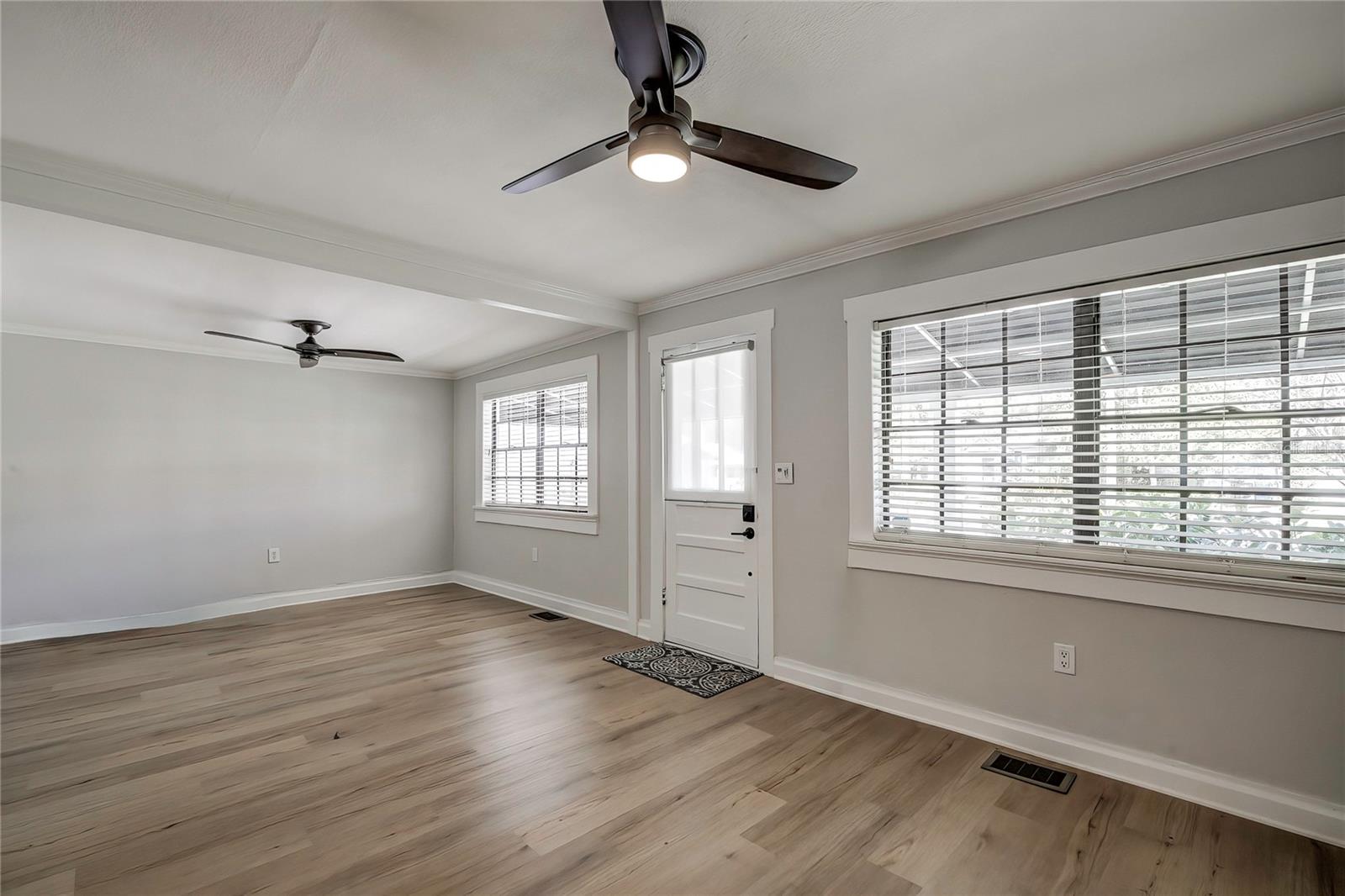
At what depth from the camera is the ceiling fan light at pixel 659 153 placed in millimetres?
1776

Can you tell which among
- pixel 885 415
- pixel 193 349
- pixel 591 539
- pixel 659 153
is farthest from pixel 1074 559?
pixel 193 349

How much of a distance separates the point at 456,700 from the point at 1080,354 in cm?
361

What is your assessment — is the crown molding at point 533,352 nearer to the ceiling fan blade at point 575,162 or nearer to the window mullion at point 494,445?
the window mullion at point 494,445

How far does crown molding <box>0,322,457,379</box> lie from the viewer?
495cm

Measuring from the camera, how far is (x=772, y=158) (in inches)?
78.3

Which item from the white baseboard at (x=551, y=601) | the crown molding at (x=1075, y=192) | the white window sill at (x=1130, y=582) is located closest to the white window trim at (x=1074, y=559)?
the white window sill at (x=1130, y=582)

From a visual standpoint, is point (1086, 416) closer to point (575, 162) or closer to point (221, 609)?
point (575, 162)

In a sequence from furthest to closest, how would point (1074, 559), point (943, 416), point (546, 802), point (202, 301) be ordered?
point (202, 301), point (943, 416), point (1074, 559), point (546, 802)

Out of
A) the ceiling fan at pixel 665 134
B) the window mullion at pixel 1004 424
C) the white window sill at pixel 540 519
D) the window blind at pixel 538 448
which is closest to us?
the ceiling fan at pixel 665 134

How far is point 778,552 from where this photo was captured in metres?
3.87

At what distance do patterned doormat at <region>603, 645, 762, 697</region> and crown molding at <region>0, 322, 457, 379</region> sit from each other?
4282 millimetres

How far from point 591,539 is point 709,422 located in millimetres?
1705

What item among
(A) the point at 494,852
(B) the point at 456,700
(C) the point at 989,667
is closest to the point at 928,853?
(C) the point at 989,667

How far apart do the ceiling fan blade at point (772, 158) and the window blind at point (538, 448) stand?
11.8 feet
